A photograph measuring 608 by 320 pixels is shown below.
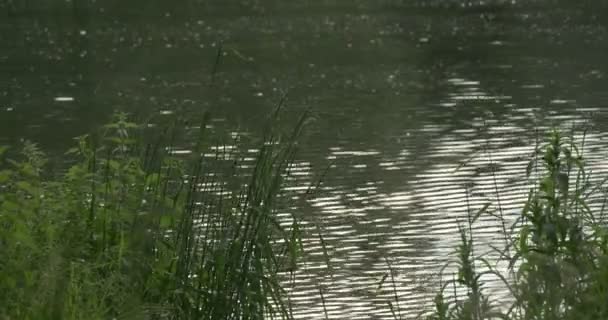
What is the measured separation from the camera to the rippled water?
6.25 m

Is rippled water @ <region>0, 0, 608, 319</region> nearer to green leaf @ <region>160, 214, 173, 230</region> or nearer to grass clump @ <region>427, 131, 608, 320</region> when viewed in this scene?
Result: green leaf @ <region>160, 214, 173, 230</region>

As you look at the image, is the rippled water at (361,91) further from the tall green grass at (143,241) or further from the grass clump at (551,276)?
the grass clump at (551,276)

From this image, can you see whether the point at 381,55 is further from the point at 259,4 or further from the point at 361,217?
the point at 361,217

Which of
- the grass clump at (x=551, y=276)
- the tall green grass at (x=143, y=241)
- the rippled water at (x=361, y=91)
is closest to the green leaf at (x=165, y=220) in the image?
the tall green grass at (x=143, y=241)

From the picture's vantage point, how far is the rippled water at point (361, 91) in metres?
6.25

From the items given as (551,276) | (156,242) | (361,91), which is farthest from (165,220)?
(361,91)

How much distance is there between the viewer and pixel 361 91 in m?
12.0

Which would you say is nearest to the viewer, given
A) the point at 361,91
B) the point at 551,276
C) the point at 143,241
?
the point at 551,276

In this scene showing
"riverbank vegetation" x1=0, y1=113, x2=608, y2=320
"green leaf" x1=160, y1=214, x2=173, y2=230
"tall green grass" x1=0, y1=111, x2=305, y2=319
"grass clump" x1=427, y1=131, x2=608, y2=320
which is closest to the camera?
"grass clump" x1=427, y1=131, x2=608, y2=320

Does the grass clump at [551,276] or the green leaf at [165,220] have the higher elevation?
the grass clump at [551,276]

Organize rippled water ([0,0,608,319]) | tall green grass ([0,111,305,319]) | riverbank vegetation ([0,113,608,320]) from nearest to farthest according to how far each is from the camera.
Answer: riverbank vegetation ([0,113,608,320]) < tall green grass ([0,111,305,319]) < rippled water ([0,0,608,319])

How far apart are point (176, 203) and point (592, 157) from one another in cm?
435

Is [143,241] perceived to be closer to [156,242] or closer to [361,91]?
[156,242]

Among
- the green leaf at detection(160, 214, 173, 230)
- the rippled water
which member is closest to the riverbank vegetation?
the green leaf at detection(160, 214, 173, 230)
